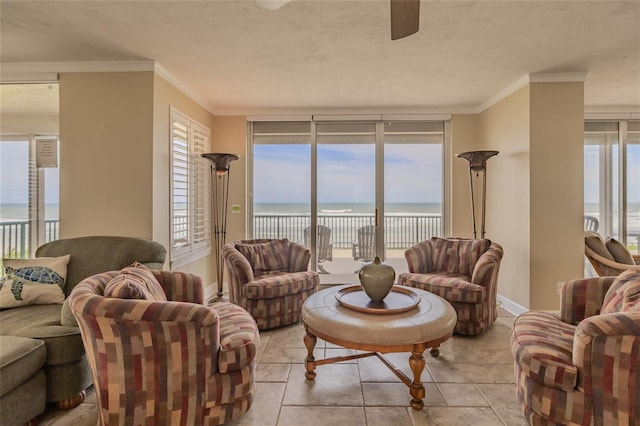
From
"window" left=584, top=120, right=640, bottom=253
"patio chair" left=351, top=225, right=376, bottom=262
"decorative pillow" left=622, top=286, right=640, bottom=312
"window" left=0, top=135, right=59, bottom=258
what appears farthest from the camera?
"patio chair" left=351, top=225, right=376, bottom=262

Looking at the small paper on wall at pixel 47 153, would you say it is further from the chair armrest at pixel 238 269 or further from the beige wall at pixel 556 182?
the beige wall at pixel 556 182

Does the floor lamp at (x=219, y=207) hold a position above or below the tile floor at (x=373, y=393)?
above

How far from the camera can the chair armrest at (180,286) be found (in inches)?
87.8

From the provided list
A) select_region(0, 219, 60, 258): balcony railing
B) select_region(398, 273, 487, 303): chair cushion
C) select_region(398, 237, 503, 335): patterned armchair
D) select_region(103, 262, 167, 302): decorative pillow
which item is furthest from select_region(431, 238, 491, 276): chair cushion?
select_region(0, 219, 60, 258): balcony railing

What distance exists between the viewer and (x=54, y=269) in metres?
2.46

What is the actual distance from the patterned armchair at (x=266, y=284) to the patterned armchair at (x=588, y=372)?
6.92ft

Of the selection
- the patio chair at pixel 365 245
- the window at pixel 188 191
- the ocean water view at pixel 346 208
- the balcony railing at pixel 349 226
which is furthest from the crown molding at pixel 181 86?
the patio chair at pixel 365 245

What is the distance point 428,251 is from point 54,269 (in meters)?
3.75

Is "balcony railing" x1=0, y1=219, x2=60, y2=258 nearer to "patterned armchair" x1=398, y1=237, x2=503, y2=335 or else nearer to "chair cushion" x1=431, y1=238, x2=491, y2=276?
"patterned armchair" x1=398, y1=237, x2=503, y2=335

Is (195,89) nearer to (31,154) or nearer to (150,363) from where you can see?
(31,154)

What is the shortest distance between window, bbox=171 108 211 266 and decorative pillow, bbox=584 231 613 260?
473cm

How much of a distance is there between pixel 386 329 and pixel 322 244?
2.94m

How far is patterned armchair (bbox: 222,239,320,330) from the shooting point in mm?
3135

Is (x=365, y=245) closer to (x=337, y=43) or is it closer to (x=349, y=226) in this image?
(x=349, y=226)
